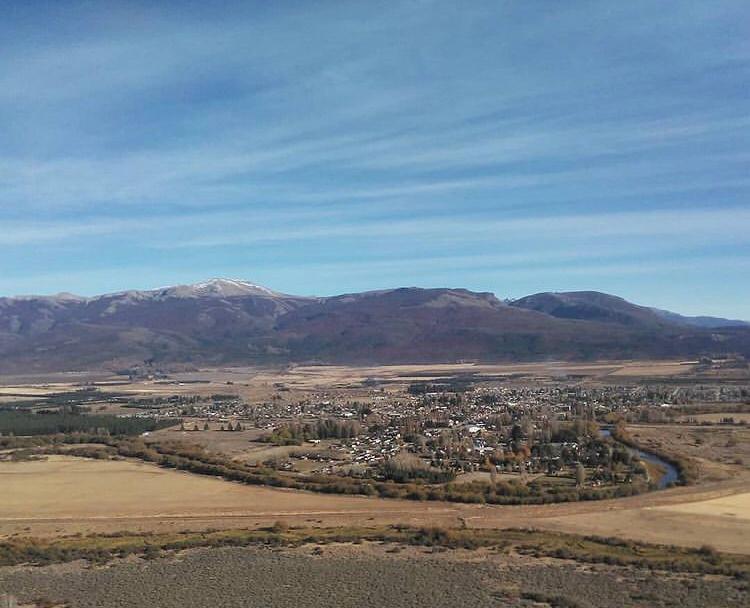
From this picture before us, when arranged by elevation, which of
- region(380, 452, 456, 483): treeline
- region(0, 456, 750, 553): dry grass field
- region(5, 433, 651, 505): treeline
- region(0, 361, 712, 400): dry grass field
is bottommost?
region(0, 456, 750, 553): dry grass field

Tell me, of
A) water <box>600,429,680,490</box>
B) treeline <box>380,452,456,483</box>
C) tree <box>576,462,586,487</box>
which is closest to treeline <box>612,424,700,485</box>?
water <box>600,429,680,490</box>

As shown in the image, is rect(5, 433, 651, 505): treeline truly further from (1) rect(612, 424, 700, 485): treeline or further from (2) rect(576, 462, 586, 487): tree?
(1) rect(612, 424, 700, 485): treeline

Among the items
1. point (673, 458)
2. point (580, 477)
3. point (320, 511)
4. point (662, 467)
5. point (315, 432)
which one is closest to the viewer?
point (320, 511)

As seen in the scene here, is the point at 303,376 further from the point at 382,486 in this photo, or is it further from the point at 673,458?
the point at 382,486

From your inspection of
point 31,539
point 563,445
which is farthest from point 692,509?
point 31,539

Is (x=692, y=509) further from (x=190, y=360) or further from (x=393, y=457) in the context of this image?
(x=190, y=360)

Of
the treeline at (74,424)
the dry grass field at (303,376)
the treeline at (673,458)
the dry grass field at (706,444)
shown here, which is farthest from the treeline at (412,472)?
the dry grass field at (303,376)

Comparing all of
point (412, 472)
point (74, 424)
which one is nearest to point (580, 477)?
point (412, 472)
